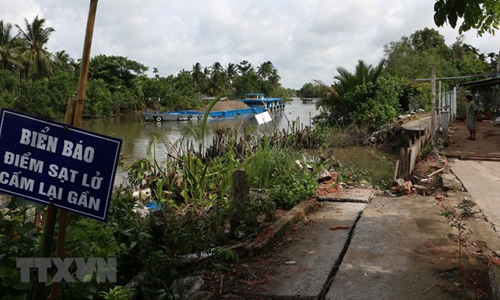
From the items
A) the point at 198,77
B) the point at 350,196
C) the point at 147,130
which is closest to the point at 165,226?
the point at 350,196

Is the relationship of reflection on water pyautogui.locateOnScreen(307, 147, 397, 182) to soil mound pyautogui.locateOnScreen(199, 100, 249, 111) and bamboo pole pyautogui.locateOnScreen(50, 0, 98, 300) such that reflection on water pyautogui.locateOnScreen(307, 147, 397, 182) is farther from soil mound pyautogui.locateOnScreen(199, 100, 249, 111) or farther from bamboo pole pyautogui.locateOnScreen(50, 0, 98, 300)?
soil mound pyautogui.locateOnScreen(199, 100, 249, 111)

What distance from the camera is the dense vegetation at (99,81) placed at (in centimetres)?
3588

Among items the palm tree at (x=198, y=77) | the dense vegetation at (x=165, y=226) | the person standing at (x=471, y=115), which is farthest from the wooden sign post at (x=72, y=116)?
the palm tree at (x=198, y=77)

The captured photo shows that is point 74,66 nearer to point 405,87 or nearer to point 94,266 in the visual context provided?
point 405,87

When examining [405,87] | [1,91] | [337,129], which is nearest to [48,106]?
[1,91]

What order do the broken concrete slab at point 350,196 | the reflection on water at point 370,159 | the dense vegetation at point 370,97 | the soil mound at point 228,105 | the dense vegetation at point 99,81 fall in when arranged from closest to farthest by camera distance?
the broken concrete slab at point 350,196 < the reflection on water at point 370,159 < the dense vegetation at point 370,97 < the dense vegetation at point 99,81 < the soil mound at point 228,105

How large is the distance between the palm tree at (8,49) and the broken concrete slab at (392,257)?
3755 centimetres

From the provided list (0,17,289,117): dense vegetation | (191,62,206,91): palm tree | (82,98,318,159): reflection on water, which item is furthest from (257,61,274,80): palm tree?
(82,98,318,159): reflection on water

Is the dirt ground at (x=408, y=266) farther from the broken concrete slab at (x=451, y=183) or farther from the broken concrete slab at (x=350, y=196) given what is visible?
the broken concrete slab at (x=451, y=183)

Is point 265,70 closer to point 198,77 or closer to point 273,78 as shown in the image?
point 273,78

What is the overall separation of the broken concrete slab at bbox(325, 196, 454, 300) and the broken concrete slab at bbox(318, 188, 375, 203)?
1.93 feet

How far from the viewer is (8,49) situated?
1438 inches

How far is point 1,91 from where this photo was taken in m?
33.2

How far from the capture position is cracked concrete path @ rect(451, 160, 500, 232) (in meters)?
5.97
